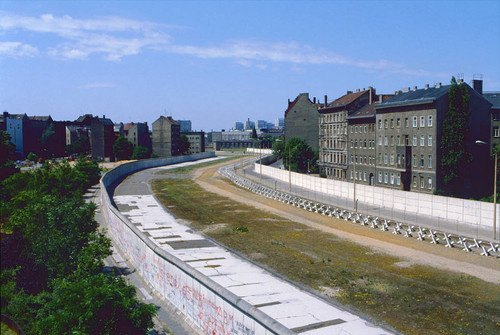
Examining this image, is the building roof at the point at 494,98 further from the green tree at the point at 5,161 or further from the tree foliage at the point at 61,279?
the green tree at the point at 5,161

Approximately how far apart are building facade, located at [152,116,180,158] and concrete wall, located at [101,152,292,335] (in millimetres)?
156970

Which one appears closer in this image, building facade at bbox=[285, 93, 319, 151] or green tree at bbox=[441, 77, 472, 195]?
green tree at bbox=[441, 77, 472, 195]

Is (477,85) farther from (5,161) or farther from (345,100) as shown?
(5,161)

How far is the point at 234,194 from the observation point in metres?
72.1

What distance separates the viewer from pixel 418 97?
74.5m

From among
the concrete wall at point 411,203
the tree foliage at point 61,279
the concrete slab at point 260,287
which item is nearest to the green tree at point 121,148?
the concrete wall at point 411,203

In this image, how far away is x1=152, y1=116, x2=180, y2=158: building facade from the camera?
186 m

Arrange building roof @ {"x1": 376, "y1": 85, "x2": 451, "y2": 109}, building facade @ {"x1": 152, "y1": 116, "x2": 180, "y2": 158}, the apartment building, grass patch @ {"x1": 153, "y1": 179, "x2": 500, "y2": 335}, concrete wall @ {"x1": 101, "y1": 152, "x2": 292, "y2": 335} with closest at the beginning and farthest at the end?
concrete wall @ {"x1": 101, "y1": 152, "x2": 292, "y2": 335}
grass patch @ {"x1": 153, "y1": 179, "x2": 500, "y2": 335}
the apartment building
building roof @ {"x1": 376, "y1": 85, "x2": 451, "y2": 109}
building facade @ {"x1": 152, "y1": 116, "x2": 180, "y2": 158}

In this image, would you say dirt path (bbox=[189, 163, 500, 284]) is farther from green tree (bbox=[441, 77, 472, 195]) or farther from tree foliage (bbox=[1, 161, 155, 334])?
green tree (bbox=[441, 77, 472, 195])

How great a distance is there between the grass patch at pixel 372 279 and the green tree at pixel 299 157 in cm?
6541

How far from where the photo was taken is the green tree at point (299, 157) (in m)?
112

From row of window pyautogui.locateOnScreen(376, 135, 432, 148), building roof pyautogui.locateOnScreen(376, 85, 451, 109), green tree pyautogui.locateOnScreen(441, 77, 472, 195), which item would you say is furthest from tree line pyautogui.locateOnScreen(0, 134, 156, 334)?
building roof pyautogui.locateOnScreen(376, 85, 451, 109)

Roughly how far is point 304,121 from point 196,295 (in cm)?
11320

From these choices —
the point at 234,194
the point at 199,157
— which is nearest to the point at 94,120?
the point at 199,157
